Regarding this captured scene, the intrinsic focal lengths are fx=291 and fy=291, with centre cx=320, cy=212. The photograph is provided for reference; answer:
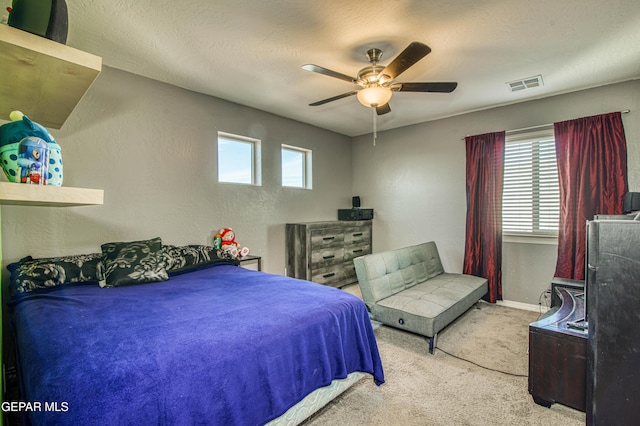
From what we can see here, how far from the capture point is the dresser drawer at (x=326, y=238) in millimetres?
4168

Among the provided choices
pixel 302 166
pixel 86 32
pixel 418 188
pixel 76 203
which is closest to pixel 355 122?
pixel 302 166

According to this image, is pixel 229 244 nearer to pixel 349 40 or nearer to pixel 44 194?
pixel 349 40

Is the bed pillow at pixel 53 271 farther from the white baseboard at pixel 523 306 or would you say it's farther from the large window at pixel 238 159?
the white baseboard at pixel 523 306

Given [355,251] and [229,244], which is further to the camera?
[355,251]

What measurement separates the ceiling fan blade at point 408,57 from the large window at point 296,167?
2442 mm

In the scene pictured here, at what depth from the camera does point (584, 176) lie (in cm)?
321

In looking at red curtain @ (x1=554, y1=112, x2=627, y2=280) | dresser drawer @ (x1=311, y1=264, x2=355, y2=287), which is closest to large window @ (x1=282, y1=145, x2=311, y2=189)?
dresser drawer @ (x1=311, y1=264, x2=355, y2=287)

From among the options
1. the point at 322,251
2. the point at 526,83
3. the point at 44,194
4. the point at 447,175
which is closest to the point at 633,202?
the point at 526,83

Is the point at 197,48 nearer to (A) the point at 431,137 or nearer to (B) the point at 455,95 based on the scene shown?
(B) the point at 455,95

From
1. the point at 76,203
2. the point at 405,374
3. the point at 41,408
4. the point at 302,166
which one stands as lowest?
the point at 405,374

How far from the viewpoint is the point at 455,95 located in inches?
138

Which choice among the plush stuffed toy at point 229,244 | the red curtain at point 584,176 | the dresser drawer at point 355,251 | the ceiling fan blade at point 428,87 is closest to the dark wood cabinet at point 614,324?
the ceiling fan blade at point 428,87

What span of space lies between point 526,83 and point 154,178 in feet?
13.5

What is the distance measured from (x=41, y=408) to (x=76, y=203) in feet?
2.43
